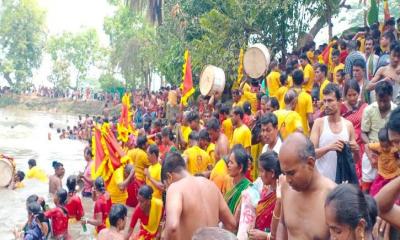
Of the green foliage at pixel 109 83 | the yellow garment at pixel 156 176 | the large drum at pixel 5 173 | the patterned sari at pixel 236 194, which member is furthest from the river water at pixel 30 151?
the patterned sari at pixel 236 194

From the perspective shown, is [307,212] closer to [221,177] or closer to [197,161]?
[221,177]

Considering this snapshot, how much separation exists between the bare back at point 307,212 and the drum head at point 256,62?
8.55 m

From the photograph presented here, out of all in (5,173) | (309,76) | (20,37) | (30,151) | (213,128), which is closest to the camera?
(213,128)

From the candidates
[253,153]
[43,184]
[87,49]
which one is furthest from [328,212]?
[87,49]

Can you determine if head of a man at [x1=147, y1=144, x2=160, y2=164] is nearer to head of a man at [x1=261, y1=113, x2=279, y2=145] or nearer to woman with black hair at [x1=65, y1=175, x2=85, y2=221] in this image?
woman with black hair at [x1=65, y1=175, x2=85, y2=221]

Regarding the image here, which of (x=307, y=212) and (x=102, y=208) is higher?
(x=307, y=212)

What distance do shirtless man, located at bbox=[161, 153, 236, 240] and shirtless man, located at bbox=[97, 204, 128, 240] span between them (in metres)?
1.07

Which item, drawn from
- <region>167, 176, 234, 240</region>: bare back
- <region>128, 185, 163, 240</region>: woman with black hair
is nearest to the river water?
<region>128, 185, 163, 240</region>: woman with black hair

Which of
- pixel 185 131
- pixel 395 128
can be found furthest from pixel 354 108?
pixel 185 131

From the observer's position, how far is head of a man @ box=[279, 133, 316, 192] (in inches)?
131

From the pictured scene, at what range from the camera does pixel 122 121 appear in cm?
1173

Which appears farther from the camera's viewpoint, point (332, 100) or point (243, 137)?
point (243, 137)

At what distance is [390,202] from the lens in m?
3.11

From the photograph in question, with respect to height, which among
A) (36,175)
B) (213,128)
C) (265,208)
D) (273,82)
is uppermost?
(273,82)
